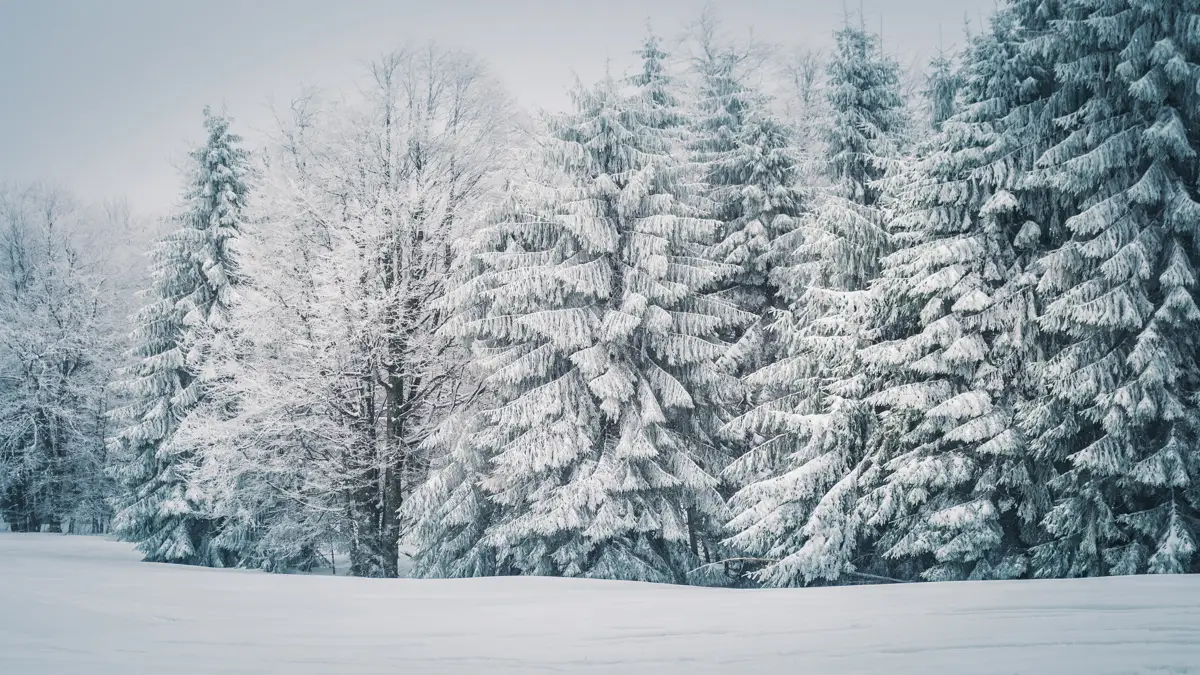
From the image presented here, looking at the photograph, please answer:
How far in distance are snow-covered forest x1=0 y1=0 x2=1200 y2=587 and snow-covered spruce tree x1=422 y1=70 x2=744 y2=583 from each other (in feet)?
0.26

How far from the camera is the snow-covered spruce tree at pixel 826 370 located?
13508 millimetres

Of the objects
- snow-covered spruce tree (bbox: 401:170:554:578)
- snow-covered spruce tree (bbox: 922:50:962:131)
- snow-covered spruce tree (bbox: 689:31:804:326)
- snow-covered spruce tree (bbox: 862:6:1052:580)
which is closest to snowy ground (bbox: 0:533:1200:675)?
snow-covered spruce tree (bbox: 862:6:1052:580)

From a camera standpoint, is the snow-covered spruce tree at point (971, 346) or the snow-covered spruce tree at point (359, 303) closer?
the snow-covered spruce tree at point (971, 346)

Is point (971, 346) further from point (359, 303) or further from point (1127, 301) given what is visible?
point (359, 303)

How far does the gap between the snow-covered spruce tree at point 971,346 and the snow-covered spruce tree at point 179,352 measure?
1737 cm

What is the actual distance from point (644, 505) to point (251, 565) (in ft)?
41.2

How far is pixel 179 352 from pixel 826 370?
58.5 ft

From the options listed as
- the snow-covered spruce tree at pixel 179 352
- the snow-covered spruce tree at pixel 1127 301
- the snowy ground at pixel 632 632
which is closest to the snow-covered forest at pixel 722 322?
the snow-covered spruce tree at pixel 1127 301

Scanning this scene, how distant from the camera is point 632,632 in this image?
553 centimetres

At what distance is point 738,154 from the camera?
16.8 metres

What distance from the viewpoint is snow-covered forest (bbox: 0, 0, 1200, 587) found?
1073 centimetres

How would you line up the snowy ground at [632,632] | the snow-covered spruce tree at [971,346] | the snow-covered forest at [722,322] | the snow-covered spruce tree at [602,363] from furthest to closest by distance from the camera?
1. the snow-covered spruce tree at [602,363]
2. the snow-covered spruce tree at [971,346]
3. the snow-covered forest at [722,322]
4. the snowy ground at [632,632]

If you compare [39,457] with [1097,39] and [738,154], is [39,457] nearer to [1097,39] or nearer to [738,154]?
[738,154]

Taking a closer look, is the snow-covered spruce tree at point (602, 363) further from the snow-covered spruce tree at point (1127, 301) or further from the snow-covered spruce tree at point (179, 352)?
the snow-covered spruce tree at point (179, 352)
